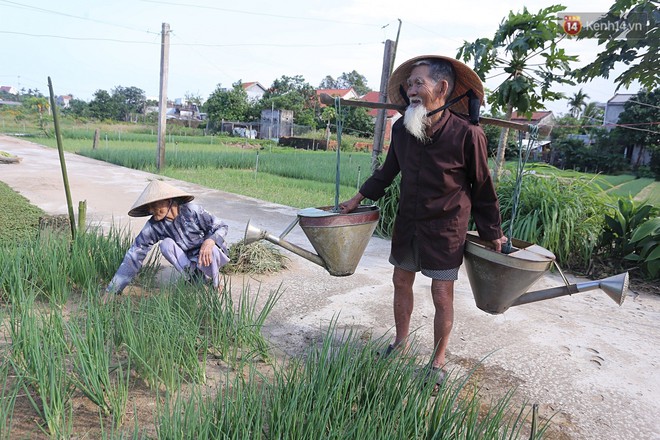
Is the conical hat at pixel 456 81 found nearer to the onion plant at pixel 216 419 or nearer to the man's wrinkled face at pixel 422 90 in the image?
the man's wrinkled face at pixel 422 90

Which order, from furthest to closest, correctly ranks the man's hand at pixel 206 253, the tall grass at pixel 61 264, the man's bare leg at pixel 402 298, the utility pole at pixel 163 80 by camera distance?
the utility pole at pixel 163 80 < the man's hand at pixel 206 253 < the tall grass at pixel 61 264 < the man's bare leg at pixel 402 298

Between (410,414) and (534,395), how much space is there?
102 centimetres

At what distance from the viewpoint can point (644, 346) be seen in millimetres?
2746

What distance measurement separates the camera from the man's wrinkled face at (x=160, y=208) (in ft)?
8.78

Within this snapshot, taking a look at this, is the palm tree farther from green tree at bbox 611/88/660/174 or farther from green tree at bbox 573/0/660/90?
green tree at bbox 573/0/660/90

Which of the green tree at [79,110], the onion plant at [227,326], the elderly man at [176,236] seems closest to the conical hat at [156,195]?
the elderly man at [176,236]

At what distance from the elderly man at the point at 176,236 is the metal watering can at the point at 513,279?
1.33 meters

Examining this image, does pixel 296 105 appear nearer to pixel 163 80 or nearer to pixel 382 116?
pixel 163 80

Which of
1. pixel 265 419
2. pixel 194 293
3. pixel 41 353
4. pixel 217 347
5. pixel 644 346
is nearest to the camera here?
pixel 265 419

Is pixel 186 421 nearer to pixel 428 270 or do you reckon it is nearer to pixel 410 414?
pixel 410 414

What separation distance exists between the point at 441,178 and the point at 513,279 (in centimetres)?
49

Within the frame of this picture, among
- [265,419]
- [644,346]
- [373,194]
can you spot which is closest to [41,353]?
[265,419]

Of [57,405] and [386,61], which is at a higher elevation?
[386,61]

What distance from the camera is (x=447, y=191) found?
2.04 metres
